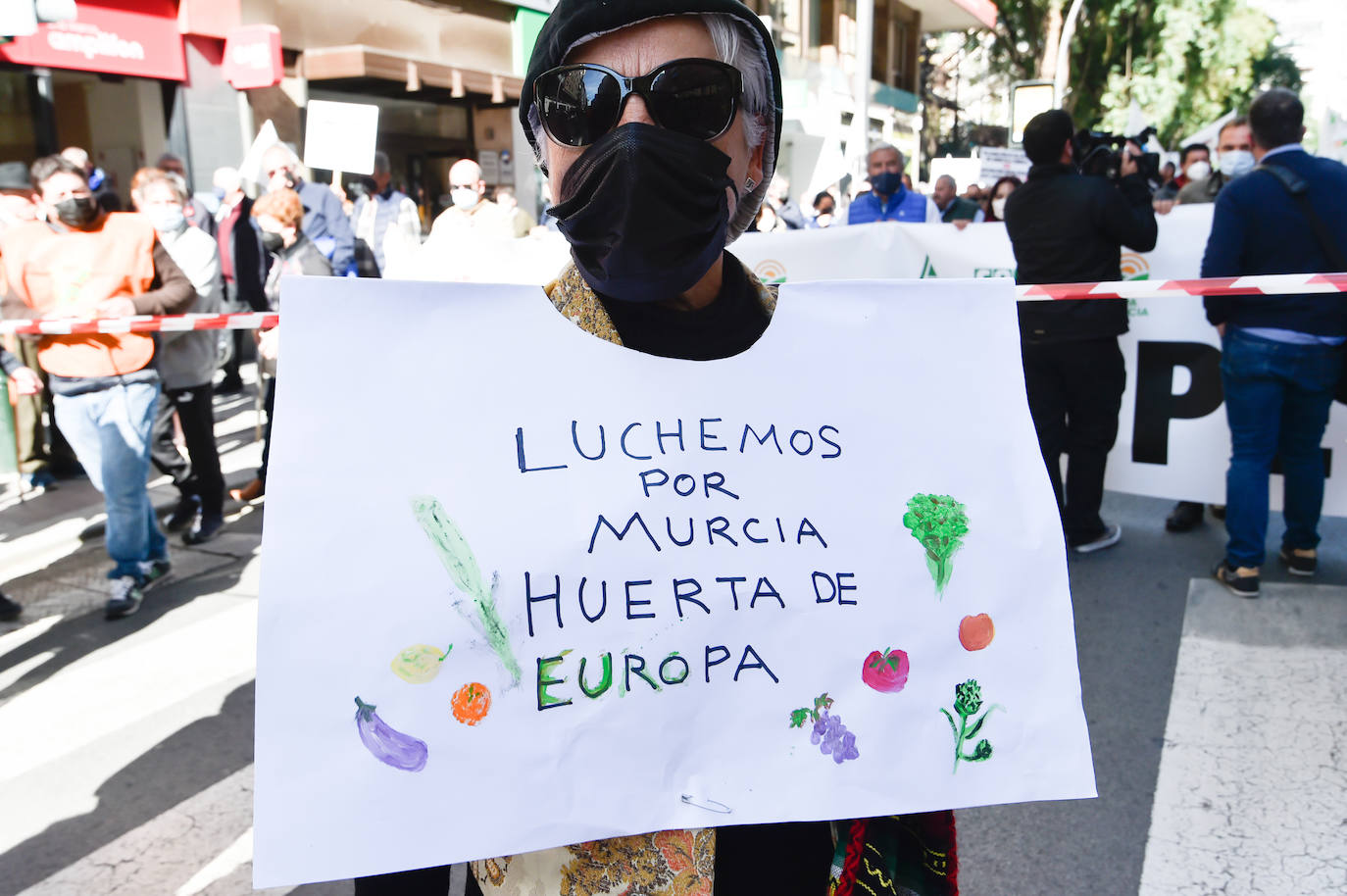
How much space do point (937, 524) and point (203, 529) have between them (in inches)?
219

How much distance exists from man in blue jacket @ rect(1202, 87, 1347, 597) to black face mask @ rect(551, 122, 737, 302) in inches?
150

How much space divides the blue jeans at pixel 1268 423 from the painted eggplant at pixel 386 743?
423 cm

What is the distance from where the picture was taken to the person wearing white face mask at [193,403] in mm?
5758

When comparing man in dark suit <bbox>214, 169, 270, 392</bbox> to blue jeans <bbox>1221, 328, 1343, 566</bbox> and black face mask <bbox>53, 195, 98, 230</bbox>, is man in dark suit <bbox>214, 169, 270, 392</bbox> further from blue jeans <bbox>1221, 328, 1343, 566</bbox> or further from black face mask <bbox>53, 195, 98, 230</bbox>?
blue jeans <bbox>1221, 328, 1343, 566</bbox>

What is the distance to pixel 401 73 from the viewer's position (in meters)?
14.1

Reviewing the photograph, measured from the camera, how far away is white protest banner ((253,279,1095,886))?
43.3 inches

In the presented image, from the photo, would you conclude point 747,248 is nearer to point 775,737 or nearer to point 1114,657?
point 1114,657

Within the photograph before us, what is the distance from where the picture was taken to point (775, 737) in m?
1.20

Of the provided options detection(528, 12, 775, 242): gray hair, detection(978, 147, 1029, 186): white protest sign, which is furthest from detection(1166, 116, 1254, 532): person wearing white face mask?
detection(528, 12, 775, 242): gray hair

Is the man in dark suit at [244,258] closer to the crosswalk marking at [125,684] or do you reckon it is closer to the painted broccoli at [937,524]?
the crosswalk marking at [125,684]

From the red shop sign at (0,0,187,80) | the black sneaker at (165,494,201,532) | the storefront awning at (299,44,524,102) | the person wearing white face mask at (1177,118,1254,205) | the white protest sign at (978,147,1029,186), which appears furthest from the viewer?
the storefront awning at (299,44,524,102)

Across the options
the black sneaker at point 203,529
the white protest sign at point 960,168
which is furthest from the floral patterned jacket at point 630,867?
the white protest sign at point 960,168

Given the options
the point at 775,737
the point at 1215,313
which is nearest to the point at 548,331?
the point at 775,737

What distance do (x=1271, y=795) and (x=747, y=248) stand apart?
391 cm
